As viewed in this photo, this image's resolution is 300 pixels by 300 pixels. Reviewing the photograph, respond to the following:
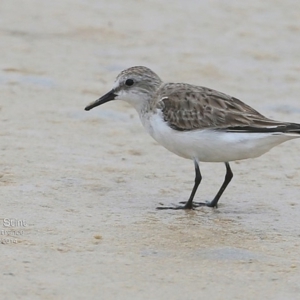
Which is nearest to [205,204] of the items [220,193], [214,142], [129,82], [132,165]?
[220,193]

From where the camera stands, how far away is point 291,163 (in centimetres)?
873

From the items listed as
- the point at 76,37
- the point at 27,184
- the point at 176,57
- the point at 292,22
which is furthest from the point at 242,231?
the point at 292,22

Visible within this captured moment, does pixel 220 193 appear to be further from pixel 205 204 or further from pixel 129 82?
pixel 129 82

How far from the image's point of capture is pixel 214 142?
24.1ft

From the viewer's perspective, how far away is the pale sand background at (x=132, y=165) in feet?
18.3

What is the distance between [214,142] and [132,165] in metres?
1.28

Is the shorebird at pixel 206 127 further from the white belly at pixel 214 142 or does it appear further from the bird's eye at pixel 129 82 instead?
the bird's eye at pixel 129 82

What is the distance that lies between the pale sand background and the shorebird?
17.7 inches

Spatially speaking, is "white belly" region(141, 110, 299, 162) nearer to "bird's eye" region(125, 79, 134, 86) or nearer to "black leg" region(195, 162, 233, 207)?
"black leg" region(195, 162, 233, 207)

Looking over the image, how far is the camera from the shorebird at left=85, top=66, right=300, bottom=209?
725cm

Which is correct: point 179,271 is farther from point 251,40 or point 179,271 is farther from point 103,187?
point 251,40

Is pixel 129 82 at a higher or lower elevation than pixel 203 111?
higher

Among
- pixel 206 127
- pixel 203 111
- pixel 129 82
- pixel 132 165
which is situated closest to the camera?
pixel 206 127

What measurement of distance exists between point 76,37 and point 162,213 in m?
6.25
